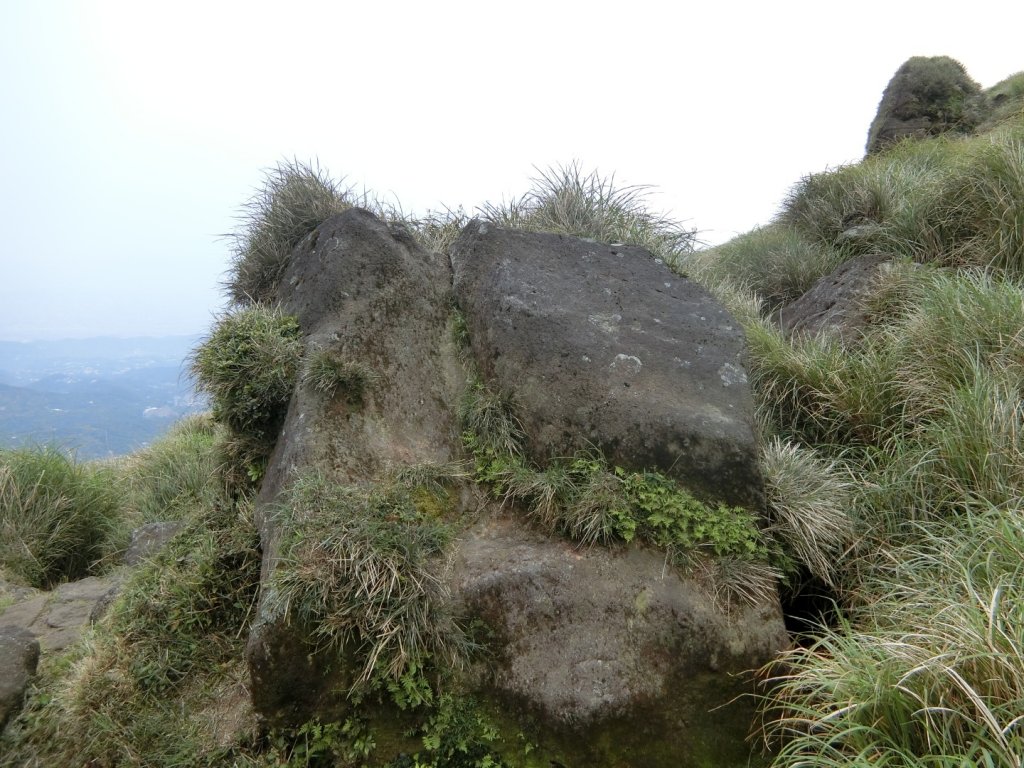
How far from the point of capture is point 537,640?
3.15 metres

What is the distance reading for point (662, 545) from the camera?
3416 mm

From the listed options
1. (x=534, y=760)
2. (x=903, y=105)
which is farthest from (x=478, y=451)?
(x=903, y=105)

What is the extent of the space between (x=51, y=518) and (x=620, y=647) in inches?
257

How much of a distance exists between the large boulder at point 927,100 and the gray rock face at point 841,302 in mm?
7387

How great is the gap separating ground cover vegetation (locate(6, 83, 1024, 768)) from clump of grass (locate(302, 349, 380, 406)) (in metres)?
0.02

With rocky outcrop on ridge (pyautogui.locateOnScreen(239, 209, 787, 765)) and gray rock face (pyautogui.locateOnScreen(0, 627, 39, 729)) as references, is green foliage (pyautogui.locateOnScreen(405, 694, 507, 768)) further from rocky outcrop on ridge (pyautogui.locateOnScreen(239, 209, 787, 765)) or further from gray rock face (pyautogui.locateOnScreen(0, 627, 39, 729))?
gray rock face (pyautogui.locateOnScreen(0, 627, 39, 729))

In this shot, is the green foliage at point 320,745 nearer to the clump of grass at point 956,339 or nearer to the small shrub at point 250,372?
the small shrub at point 250,372

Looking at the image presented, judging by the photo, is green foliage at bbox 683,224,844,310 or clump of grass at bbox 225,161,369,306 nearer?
clump of grass at bbox 225,161,369,306

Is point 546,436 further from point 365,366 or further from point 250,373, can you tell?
point 250,373

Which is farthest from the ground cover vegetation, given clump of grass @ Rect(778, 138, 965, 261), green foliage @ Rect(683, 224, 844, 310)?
green foliage @ Rect(683, 224, 844, 310)

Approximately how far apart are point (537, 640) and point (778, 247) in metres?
7.48

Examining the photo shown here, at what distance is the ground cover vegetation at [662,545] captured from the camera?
2391 millimetres

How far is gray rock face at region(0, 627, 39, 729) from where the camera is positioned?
3.58m

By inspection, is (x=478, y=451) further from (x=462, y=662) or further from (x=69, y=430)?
(x=69, y=430)
